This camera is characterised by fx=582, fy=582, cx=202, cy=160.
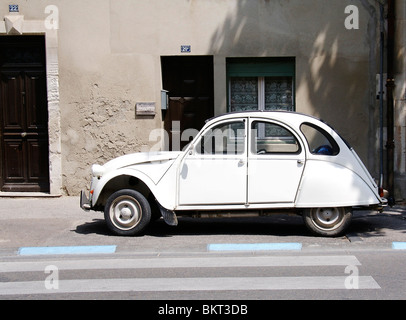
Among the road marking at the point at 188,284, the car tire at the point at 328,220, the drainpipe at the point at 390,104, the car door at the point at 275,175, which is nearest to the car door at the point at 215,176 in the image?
the car door at the point at 275,175

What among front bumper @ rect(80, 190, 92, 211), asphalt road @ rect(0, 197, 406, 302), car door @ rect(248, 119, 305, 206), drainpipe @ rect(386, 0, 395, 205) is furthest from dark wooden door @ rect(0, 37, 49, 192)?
drainpipe @ rect(386, 0, 395, 205)

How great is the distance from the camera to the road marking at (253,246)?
7977mm

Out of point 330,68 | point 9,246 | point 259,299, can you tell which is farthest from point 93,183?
point 330,68

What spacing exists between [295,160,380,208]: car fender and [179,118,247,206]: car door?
876 mm

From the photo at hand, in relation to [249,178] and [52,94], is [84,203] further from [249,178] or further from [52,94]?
[52,94]

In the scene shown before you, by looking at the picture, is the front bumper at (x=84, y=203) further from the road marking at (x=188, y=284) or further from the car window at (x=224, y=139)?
the road marking at (x=188, y=284)

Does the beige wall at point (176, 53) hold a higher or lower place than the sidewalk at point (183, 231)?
higher

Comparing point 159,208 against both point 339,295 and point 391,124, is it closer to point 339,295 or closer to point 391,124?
point 339,295

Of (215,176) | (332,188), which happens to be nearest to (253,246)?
(215,176)

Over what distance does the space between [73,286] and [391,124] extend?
7902mm

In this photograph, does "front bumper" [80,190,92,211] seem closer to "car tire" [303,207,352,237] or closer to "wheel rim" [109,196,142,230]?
"wheel rim" [109,196,142,230]

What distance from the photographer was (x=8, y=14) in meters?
12.3

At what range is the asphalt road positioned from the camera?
589 centimetres

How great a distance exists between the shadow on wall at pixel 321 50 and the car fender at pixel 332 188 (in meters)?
4.15
